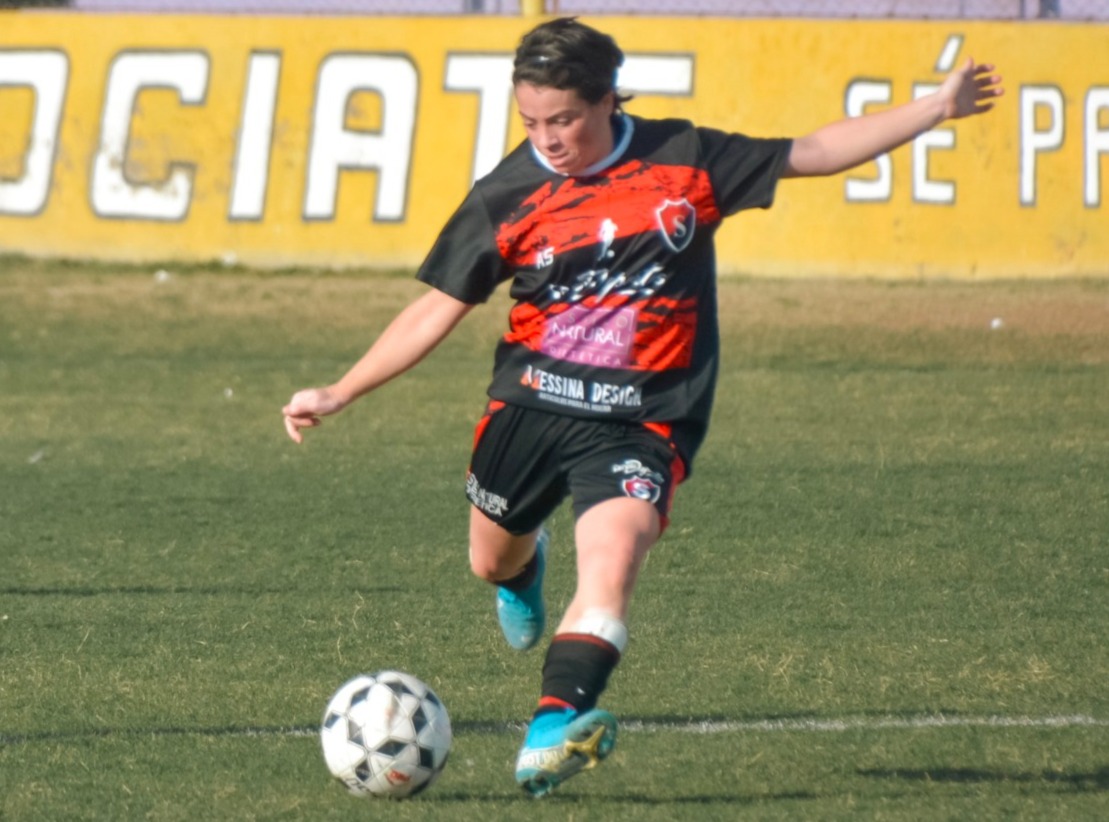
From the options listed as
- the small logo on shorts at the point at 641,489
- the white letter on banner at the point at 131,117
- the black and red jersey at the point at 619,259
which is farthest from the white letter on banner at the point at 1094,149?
the small logo on shorts at the point at 641,489

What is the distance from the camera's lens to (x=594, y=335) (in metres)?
4.46

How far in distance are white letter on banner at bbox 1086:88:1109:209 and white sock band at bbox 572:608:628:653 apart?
10.2m

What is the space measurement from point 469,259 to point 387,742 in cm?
116

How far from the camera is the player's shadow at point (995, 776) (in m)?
4.44

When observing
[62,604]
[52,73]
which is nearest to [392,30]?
[52,73]

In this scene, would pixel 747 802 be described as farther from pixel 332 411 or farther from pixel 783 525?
pixel 783 525

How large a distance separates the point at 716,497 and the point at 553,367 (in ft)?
11.6

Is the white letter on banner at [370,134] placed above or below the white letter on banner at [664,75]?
below

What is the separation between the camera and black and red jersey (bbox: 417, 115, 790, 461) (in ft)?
14.5

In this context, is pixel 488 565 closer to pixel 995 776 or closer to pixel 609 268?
pixel 609 268

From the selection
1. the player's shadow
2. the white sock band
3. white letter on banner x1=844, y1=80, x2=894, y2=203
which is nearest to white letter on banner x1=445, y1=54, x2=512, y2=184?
white letter on banner x1=844, y1=80, x2=894, y2=203

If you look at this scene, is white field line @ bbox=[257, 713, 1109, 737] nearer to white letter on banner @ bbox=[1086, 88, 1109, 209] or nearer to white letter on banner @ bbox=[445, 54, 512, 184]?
white letter on banner @ bbox=[445, 54, 512, 184]

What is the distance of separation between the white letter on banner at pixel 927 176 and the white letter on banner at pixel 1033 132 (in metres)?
0.52

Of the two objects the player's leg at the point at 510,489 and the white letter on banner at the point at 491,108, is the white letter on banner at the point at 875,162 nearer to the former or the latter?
the white letter on banner at the point at 491,108
